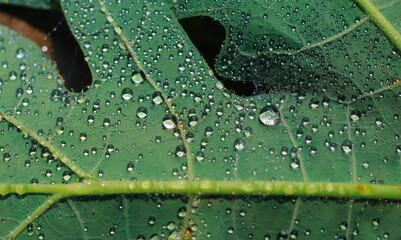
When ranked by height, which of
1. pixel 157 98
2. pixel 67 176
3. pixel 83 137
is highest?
pixel 157 98

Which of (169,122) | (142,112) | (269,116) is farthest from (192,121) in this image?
(269,116)

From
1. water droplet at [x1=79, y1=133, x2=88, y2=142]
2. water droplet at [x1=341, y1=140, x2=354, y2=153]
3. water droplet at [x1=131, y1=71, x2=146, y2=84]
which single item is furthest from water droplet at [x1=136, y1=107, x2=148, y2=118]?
water droplet at [x1=341, y1=140, x2=354, y2=153]

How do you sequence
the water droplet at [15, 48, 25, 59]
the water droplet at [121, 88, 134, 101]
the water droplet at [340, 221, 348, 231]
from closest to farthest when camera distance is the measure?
1. the water droplet at [340, 221, 348, 231]
2. the water droplet at [121, 88, 134, 101]
3. the water droplet at [15, 48, 25, 59]

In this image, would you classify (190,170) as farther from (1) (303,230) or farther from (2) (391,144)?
(2) (391,144)

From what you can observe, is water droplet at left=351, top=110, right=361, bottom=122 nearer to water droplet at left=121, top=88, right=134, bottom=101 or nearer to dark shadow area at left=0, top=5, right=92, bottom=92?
water droplet at left=121, top=88, right=134, bottom=101

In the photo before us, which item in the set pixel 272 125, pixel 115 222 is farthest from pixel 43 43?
pixel 272 125

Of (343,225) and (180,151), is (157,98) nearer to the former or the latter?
(180,151)
